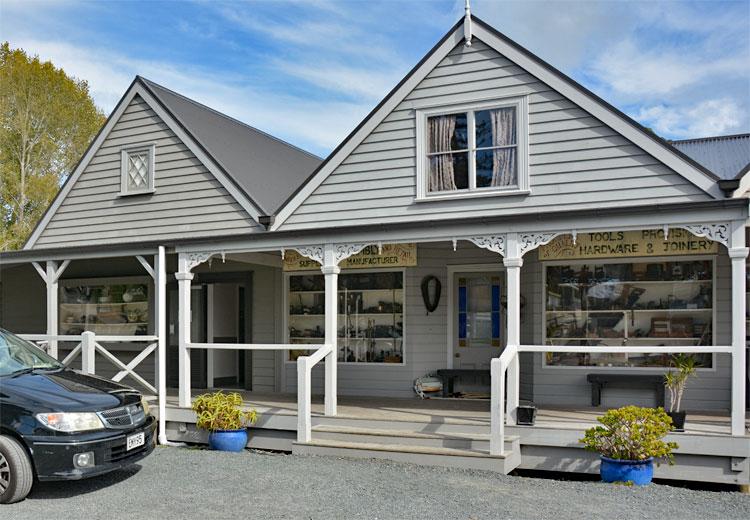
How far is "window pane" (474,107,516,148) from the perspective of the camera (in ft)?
34.1

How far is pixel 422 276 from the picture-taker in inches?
499

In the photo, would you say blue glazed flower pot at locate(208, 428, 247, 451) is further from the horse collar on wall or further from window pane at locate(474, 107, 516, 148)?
window pane at locate(474, 107, 516, 148)

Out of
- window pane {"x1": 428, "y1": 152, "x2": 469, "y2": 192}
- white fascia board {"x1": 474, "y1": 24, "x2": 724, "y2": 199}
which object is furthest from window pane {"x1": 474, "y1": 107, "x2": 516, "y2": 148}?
white fascia board {"x1": 474, "y1": 24, "x2": 724, "y2": 199}

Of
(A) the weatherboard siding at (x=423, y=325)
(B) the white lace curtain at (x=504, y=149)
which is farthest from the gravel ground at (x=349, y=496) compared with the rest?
(B) the white lace curtain at (x=504, y=149)

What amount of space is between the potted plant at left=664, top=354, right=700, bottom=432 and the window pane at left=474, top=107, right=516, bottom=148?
3866mm

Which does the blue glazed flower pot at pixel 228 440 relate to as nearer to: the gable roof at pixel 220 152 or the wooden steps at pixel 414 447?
the wooden steps at pixel 414 447

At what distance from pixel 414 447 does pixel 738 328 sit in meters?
4.13

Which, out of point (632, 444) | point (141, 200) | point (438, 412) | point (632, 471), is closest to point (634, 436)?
point (632, 444)

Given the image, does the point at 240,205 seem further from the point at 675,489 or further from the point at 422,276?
the point at 675,489

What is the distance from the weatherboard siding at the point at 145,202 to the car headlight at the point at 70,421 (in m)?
5.54

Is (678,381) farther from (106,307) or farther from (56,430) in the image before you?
(106,307)

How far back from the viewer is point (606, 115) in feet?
31.8

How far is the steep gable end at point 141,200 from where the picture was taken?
12.9 m

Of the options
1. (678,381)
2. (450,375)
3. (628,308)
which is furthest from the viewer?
(450,375)
